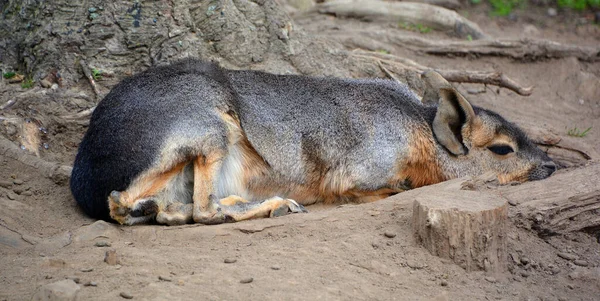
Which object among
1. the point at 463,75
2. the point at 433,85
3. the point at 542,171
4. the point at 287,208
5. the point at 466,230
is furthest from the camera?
the point at 463,75

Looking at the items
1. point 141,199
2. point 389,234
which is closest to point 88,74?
point 141,199

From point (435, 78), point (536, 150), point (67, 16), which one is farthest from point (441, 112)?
point (67, 16)

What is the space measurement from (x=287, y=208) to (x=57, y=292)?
218 cm

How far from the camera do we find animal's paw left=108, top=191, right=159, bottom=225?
5.56m

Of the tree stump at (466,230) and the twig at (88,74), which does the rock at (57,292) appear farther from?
the twig at (88,74)

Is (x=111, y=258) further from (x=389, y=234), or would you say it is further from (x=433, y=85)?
(x=433, y=85)

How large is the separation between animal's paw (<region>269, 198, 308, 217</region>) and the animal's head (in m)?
1.55

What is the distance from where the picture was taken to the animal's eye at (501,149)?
6.79 meters

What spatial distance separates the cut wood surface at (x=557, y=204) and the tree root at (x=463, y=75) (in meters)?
2.54

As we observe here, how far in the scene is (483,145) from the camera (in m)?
6.80

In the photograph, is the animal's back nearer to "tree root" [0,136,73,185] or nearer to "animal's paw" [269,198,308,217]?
"tree root" [0,136,73,185]

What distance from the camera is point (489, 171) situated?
22.0 feet

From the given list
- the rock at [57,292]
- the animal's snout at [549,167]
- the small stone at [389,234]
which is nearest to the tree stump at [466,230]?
the small stone at [389,234]

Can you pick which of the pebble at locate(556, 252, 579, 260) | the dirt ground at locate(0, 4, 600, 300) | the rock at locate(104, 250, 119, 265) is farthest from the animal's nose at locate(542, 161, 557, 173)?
the rock at locate(104, 250, 119, 265)
